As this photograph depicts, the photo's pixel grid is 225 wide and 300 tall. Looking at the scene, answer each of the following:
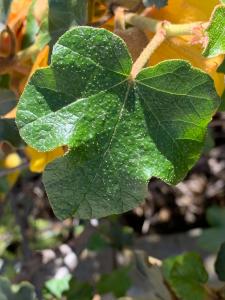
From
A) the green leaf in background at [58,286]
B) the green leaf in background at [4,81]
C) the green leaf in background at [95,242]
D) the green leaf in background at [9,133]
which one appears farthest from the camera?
the green leaf in background at [95,242]

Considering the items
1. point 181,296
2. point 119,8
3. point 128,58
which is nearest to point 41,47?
point 119,8

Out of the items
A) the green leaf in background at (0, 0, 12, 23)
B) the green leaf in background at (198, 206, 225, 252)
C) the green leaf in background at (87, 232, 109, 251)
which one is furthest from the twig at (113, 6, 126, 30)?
the green leaf in background at (198, 206, 225, 252)

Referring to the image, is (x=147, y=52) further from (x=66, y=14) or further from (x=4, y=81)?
(x=4, y=81)

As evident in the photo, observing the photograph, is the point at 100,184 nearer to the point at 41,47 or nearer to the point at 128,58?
the point at 128,58

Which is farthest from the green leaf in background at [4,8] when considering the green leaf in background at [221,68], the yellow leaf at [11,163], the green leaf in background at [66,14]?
the yellow leaf at [11,163]

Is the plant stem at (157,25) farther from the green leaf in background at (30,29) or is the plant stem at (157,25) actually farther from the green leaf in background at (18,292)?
the green leaf in background at (18,292)

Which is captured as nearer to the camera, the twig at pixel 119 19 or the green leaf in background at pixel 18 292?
the twig at pixel 119 19

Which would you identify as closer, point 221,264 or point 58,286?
point 221,264

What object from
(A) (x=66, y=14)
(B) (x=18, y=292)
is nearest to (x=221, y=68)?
(A) (x=66, y=14)
